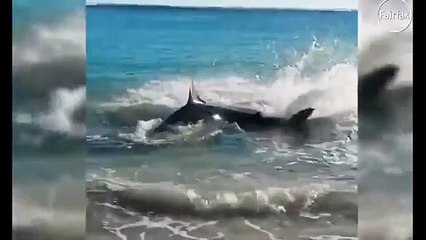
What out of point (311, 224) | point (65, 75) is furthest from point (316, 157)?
point (65, 75)

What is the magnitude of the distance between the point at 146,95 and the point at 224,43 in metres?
0.12

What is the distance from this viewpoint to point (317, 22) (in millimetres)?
857

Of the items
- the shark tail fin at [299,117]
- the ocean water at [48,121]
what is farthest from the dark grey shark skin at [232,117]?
the ocean water at [48,121]

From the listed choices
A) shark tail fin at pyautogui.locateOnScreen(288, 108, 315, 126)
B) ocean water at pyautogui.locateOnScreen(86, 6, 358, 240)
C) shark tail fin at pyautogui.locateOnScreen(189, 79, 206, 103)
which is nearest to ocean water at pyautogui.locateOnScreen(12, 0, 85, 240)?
ocean water at pyautogui.locateOnScreen(86, 6, 358, 240)

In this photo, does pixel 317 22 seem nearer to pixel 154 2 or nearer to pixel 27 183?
pixel 154 2

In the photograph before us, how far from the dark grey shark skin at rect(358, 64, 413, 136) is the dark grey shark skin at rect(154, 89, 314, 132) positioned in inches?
2.7

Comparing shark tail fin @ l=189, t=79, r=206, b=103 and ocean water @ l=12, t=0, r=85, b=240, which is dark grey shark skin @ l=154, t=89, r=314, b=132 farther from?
ocean water @ l=12, t=0, r=85, b=240

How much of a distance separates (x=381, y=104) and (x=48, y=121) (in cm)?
41

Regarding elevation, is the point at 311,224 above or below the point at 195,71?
below

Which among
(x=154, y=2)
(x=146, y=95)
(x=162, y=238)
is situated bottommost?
(x=162, y=238)
